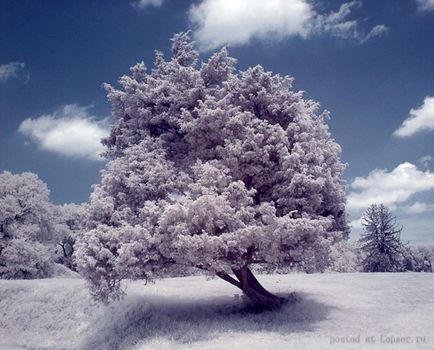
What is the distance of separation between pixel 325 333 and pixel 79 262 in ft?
35.7

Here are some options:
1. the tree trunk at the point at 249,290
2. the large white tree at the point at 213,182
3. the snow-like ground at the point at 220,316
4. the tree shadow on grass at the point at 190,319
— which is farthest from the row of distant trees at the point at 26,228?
the tree trunk at the point at 249,290

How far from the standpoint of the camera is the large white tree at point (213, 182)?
18109 millimetres

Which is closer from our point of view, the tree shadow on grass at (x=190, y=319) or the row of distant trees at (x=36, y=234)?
the tree shadow on grass at (x=190, y=319)

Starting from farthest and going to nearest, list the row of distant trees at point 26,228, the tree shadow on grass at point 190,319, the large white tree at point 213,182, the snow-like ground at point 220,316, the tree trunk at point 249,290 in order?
the row of distant trees at point 26,228, the tree trunk at point 249,290, the tree shadow on grass at point 190,319, the large white tree at point 213,182, the snow-like ground at point 220,316

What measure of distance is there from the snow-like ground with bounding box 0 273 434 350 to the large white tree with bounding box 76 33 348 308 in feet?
7.94

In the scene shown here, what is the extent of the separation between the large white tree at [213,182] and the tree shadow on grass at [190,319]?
151 cm

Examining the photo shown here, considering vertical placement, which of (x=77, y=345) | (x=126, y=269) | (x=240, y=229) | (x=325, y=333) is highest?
(x=240, y=229)

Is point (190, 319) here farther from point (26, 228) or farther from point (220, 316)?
point (26, 228)

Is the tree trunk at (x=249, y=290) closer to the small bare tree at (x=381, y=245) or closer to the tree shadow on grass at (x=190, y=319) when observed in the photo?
the tree shadow on grass at (x=190, y=319)

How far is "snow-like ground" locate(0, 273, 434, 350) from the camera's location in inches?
674

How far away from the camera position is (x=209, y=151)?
21344 millimetres

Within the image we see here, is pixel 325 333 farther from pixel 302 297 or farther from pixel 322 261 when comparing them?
pixel 302 297

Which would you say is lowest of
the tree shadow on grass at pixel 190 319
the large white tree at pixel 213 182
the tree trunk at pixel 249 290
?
the tree shadow on grass at pixel 190 319

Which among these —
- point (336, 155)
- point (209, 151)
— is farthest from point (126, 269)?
point (336, 155)
